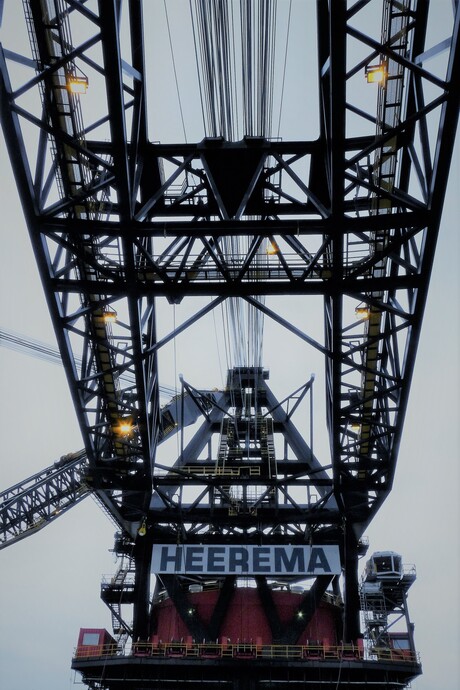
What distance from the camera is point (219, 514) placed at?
33.8 meters

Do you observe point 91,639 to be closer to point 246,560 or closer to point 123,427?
point 246,560

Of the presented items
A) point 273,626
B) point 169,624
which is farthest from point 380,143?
point 169,624

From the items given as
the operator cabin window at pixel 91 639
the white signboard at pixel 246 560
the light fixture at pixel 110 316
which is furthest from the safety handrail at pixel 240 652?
the light fixture at pixel 110 316

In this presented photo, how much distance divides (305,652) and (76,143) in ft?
80.1

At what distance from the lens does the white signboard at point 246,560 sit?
1266 inches

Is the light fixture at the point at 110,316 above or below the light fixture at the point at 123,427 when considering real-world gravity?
above

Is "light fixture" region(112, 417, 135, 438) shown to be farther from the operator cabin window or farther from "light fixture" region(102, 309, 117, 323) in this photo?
the operator cabin window

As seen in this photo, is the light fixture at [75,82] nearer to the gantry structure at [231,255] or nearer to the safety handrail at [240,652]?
the gantry structure at [231,255]

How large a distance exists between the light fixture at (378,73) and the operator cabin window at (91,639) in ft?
86.0

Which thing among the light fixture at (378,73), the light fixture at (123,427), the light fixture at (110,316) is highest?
the light fixture at (378,73)

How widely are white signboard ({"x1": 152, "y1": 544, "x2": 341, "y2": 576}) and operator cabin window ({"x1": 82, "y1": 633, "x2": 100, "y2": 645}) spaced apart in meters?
4.04

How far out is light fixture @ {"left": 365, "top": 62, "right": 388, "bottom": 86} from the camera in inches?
765

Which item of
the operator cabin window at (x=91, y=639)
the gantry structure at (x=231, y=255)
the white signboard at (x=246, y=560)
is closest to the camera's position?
the gantry structure at (x=231, y=255)

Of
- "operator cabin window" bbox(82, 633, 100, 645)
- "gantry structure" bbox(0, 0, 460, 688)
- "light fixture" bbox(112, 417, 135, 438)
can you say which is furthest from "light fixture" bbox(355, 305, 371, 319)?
"operator cabin window" bbox(82, 633, 100, 645)
